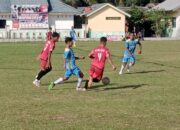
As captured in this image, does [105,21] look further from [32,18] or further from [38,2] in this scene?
[32,18]

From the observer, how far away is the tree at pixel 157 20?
221 ft

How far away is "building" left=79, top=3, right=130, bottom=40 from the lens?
69.2m

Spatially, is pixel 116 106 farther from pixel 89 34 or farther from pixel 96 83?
pixel 89 34

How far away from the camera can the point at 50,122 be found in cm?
990

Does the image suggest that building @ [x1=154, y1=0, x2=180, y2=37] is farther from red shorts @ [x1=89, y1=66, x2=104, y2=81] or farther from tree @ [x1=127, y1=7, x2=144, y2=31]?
red shorts @ [x1=89, y1=66, x2=104, y2=81]

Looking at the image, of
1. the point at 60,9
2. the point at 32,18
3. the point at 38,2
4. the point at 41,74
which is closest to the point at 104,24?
the point at 60,9

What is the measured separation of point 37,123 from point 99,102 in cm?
296

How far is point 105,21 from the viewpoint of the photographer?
229 feet

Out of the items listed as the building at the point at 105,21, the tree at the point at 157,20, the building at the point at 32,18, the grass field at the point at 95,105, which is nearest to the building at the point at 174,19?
the tree at the point at 157,20

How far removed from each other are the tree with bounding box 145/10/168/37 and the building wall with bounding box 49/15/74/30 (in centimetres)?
952

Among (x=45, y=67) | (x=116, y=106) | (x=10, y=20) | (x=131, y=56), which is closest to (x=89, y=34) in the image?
(x=10, y=20)

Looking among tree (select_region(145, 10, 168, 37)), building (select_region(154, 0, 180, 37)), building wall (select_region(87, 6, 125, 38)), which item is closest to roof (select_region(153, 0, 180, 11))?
building (select_region(154, 0, 180, 37))

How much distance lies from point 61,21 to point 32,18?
398 centimetres

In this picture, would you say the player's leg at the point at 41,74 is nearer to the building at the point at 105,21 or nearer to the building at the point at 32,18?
the building at the point at 32,18
